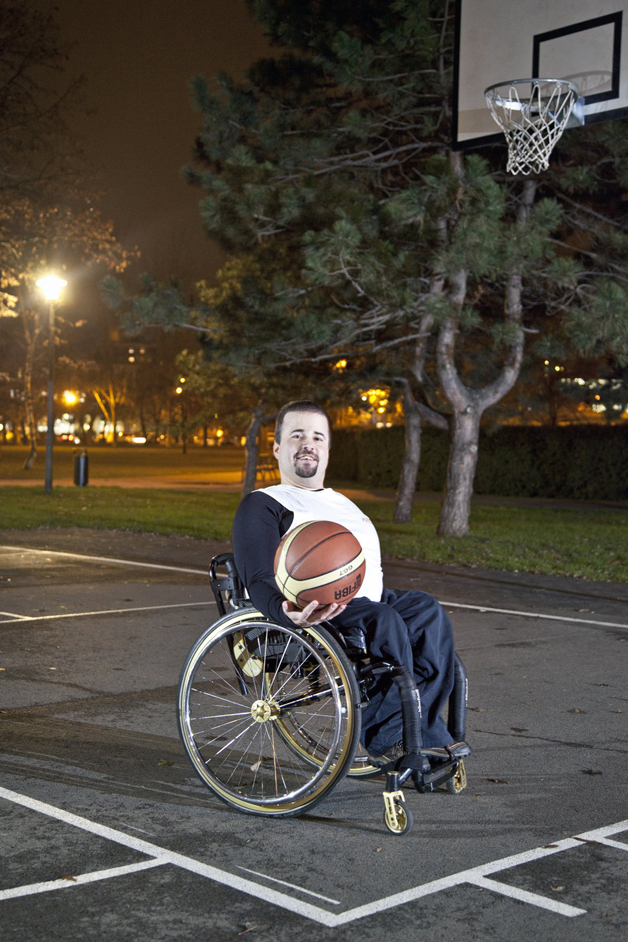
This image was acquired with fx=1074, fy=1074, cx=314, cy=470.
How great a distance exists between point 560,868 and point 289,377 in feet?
50.8

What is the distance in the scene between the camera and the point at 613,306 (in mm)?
14906

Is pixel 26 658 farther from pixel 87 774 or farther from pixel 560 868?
pixel 560 868

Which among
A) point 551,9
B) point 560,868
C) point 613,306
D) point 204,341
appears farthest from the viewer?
point 204,341

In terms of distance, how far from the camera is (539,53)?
12.9m

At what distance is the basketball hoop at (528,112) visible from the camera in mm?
12797

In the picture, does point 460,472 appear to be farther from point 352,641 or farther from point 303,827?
point 303,827

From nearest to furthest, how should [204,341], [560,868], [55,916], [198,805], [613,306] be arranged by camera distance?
[55,916], [560,868], [198,805], [613,306], [204,341]

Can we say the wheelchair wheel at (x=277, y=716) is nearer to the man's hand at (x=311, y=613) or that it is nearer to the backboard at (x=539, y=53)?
the man's hand at (x=311, y=613)

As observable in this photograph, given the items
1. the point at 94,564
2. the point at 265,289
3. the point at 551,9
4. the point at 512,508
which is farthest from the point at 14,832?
the point at 512,508

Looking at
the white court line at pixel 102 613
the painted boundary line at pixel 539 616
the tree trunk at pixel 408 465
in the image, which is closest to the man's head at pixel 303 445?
the white court line at pixel 102 613

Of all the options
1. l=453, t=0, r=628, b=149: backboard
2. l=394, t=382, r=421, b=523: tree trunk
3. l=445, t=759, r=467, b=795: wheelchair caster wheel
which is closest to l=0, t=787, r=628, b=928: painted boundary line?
l=445, t=759, r=467, b=795: wheelchair caster wheel

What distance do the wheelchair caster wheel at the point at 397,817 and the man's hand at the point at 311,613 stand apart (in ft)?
2.50

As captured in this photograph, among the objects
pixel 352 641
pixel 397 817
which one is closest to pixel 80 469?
pixel 352 641

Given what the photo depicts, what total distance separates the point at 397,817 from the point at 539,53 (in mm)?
11109
